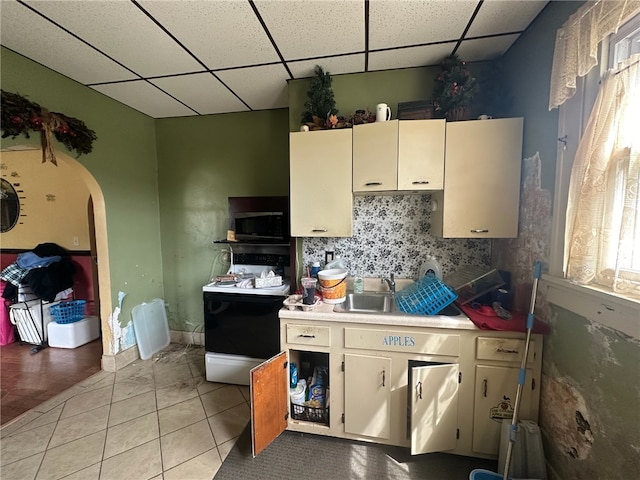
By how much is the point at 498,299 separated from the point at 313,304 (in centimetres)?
119

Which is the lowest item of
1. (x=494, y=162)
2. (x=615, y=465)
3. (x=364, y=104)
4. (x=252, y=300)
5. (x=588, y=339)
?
(x=615, y=465)

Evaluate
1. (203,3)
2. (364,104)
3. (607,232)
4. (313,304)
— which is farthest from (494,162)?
(203,3)

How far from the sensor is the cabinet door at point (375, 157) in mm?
1627

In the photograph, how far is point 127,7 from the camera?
1.27 m

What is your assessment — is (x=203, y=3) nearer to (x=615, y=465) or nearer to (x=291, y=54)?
(x=291, y=54)

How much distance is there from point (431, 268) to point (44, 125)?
3007 millimetres

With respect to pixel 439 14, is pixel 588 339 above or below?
below

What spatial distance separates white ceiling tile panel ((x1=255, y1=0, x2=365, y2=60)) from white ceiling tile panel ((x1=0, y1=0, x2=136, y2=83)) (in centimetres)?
126

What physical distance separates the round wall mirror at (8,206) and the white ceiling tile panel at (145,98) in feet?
7.80

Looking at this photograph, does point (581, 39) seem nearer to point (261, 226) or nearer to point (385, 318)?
point (385, 318)

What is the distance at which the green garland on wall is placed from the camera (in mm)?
1574

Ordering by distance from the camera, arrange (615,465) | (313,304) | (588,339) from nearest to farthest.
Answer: (615,465) < (588,339) < (313,304)

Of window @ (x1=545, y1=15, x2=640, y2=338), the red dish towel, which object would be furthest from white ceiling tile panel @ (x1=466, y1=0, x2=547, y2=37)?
the red dish towel

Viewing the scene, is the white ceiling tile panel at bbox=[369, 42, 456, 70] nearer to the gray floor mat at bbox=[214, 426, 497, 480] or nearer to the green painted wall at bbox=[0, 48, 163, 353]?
the green painted wall at bbox=[0, 48, 163, 353]
